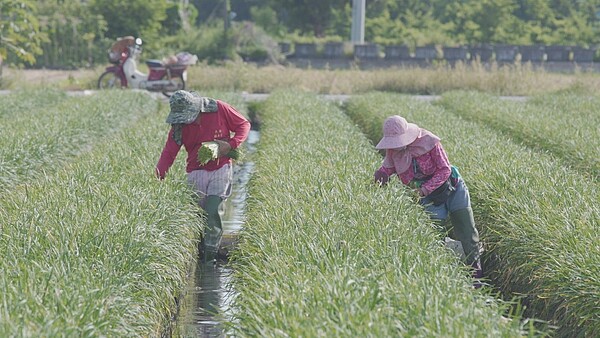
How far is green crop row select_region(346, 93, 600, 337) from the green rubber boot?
0.49 ft

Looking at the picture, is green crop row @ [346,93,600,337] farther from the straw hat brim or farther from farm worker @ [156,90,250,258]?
farm worker @ [156,90,250,258]

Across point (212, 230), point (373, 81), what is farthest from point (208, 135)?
point (373, 81)

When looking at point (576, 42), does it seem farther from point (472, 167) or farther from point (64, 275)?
point (64, 275)

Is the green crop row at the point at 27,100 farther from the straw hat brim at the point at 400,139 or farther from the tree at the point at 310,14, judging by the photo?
the tree at the point at 310,14

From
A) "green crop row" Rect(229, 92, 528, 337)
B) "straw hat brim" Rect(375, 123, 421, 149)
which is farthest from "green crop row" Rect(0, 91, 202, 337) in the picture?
"straw hat brim" Rect(375, 123, 421, 149)

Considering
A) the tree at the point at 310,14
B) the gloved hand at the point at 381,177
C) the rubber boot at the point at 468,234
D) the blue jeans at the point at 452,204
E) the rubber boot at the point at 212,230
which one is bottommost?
the tree at the point at 310,14

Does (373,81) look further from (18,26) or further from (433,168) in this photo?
(433,168)

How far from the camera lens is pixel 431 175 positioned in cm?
784

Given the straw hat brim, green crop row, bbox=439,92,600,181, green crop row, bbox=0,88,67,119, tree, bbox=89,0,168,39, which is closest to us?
the straw hat brim

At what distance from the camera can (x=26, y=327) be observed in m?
4.68

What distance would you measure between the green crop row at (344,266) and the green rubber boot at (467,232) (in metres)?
0.33

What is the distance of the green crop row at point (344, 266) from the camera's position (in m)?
4.82

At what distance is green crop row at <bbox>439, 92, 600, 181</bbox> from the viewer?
11.0 m

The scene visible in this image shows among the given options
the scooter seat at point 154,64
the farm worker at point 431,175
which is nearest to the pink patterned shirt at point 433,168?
the farm worker at point 431,175
